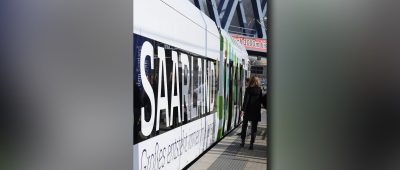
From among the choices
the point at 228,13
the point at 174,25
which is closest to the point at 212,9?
the point at 228,13

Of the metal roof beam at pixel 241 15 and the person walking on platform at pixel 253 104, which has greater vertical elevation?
the metal roof beam at pixel 241 15

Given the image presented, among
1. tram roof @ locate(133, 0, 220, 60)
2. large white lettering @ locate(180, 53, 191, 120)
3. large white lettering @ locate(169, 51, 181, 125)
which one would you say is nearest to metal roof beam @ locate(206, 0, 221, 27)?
tram roof @ locate(133, 0, 220, 60)

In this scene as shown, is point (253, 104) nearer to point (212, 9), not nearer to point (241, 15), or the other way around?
point (212, 9)

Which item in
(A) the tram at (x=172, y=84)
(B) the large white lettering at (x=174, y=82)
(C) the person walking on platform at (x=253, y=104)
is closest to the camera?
(A) the tram at (x=172, y=84)

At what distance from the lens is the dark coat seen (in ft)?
31.1

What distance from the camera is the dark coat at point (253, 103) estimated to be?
374 inches

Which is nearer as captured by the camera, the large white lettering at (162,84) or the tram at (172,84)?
the tram at (172,84)

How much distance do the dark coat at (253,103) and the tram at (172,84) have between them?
30.0 inches

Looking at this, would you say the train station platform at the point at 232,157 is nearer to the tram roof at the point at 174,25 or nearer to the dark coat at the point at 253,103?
the dark coat at the point at 253,103

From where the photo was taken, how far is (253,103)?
964 cm

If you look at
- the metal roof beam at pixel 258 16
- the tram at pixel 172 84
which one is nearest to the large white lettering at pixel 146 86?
the tram at pixel 172 84
